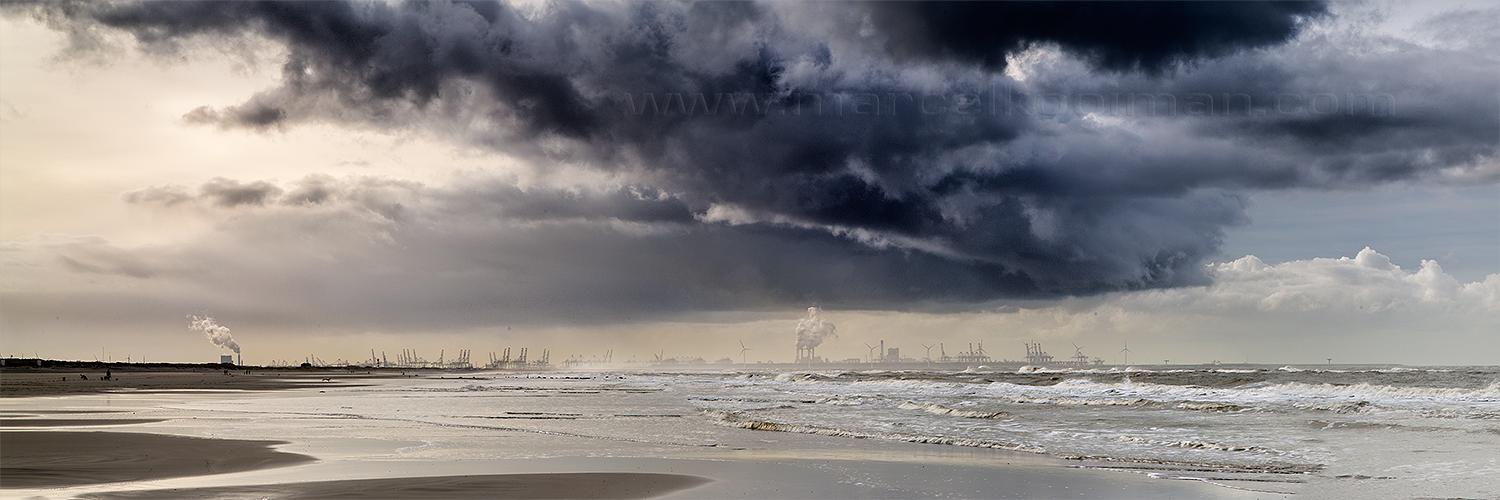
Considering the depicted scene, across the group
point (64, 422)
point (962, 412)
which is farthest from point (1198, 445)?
point (64, 422)

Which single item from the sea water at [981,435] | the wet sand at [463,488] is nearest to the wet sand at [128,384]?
the sea water at [981,435]

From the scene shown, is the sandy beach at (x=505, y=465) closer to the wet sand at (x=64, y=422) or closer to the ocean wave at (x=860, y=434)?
the wet sand at (x=64, y=422)

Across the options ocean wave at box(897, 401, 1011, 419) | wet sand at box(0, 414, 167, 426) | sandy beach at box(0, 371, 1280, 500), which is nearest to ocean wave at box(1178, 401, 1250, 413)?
ocean wave at box(897, 401, 1011, 419)

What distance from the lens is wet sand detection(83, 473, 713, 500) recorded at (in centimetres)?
1438

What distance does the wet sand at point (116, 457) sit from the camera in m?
16.3

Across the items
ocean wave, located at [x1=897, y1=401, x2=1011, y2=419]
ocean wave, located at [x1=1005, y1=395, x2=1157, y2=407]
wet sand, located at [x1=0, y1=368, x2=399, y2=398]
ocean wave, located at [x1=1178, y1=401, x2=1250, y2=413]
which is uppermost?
ocean wave, located at [x1=897, y1=401, x2=1011, y2=419]

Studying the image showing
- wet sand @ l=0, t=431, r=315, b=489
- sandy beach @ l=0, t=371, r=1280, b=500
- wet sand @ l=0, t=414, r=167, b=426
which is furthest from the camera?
wet sand @ l=0, t=414, r=167, b=426

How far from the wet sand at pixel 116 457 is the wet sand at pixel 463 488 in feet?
8.53

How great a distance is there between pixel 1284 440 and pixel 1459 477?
7.65 m

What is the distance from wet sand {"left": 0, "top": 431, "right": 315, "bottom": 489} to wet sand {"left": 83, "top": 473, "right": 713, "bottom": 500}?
8.53 feet

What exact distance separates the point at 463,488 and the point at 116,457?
386 inches

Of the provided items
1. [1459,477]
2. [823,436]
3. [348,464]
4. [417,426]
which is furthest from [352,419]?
[1459,477]

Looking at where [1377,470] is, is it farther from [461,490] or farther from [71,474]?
[71,474]

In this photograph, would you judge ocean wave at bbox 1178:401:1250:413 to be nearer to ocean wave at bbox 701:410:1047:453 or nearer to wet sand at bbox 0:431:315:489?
ocean wave at bbox 701:410:1047:453
